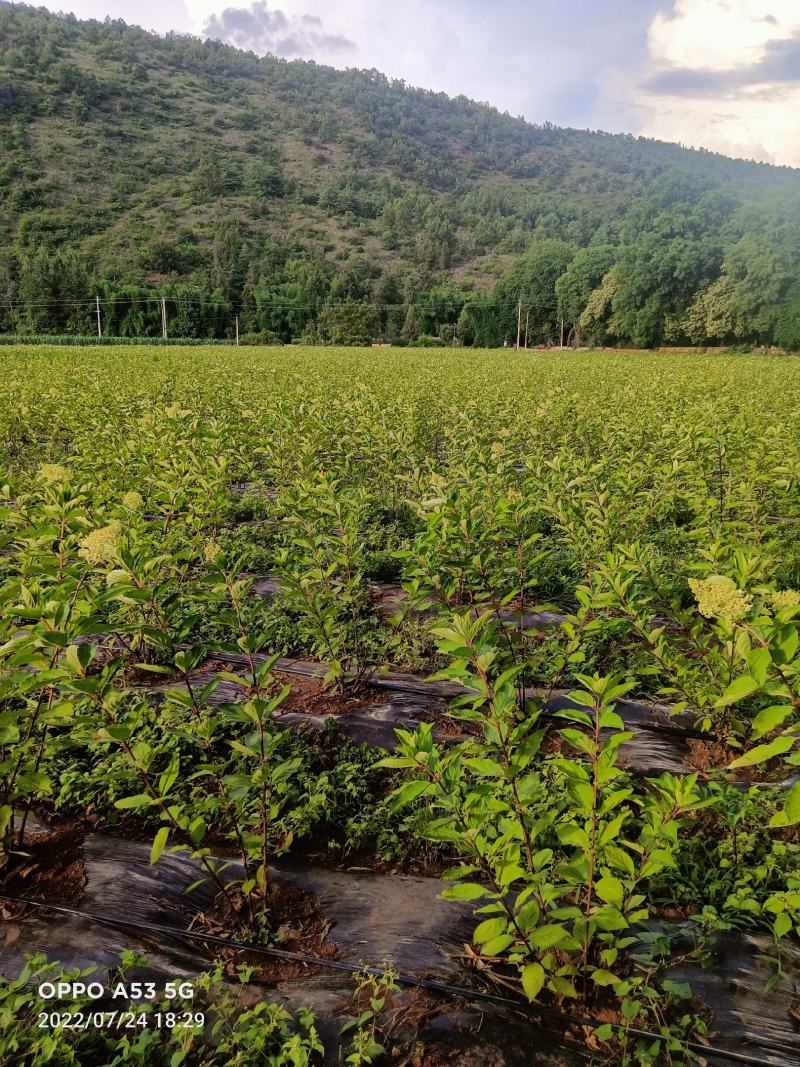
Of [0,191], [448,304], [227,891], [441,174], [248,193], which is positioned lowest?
[227,891]

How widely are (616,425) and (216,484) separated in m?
4.60

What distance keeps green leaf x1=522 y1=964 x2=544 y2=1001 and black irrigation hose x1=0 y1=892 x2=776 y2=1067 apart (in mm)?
240

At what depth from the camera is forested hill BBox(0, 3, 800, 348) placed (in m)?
51.2

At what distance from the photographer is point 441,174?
152 metres

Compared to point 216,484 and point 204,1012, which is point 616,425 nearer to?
point 216,484

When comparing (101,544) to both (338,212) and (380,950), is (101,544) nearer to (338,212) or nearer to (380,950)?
(380,950)

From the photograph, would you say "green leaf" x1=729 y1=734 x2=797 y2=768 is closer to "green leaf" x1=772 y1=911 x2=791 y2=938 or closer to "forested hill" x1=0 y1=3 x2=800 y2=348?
"green leaf" x1=772 y1=911 x2=791 y2=938

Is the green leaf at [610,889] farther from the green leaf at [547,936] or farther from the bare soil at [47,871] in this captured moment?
the bare soil at [47,871]

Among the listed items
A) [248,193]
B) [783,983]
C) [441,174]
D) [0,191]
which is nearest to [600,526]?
[783,983]

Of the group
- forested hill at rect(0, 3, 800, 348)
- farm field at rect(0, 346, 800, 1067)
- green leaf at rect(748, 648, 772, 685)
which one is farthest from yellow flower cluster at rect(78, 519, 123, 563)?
forested hill at rect(0, 3, 800, 348)

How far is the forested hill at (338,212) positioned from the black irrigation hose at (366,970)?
48.8m

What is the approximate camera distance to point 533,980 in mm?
1513

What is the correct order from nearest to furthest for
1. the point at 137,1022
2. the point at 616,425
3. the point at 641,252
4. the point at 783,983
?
the point at 137,1022 < the point at 783,983 < the point at 616,425 < the point at 641,252

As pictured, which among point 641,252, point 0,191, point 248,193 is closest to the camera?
point 641,252
